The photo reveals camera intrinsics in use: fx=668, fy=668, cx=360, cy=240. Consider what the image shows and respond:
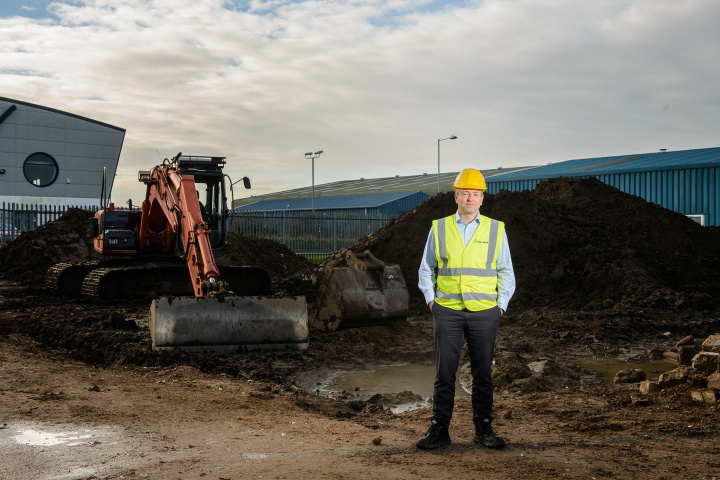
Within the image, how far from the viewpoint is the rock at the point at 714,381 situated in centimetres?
641

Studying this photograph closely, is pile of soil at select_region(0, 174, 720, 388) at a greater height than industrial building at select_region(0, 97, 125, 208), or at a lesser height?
lesser

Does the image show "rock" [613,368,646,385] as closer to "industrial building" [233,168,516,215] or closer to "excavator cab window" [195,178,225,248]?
"excavator cab window" [195,178,225,248]

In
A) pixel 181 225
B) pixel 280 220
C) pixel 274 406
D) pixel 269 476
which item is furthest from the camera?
pixel 280 220

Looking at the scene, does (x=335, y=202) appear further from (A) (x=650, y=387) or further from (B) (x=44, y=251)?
(A) (x=650, y=387)

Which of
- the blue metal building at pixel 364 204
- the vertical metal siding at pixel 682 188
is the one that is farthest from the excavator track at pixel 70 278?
the blue metal building at pixel 364 204

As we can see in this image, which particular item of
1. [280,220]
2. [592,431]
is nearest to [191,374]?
[592,431]

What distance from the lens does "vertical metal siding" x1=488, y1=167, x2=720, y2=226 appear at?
24.4 meters

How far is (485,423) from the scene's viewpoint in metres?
4.97

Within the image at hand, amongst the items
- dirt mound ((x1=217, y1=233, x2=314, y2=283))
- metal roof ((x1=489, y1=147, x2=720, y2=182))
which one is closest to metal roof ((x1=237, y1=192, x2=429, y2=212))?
metal roof ((x1=489, y1=147, x2=720, y2=182))

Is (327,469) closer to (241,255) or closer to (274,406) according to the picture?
(274,406)

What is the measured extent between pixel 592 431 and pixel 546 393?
4.89 ft

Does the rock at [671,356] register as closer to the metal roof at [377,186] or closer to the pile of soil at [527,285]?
the pile of soil at [527,285]

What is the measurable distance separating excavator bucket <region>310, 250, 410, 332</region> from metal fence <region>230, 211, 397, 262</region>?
57.7 feet

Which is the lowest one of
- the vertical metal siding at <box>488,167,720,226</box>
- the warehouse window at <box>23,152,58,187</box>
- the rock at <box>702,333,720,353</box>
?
the rock at <box>702,333,720,353</box>
